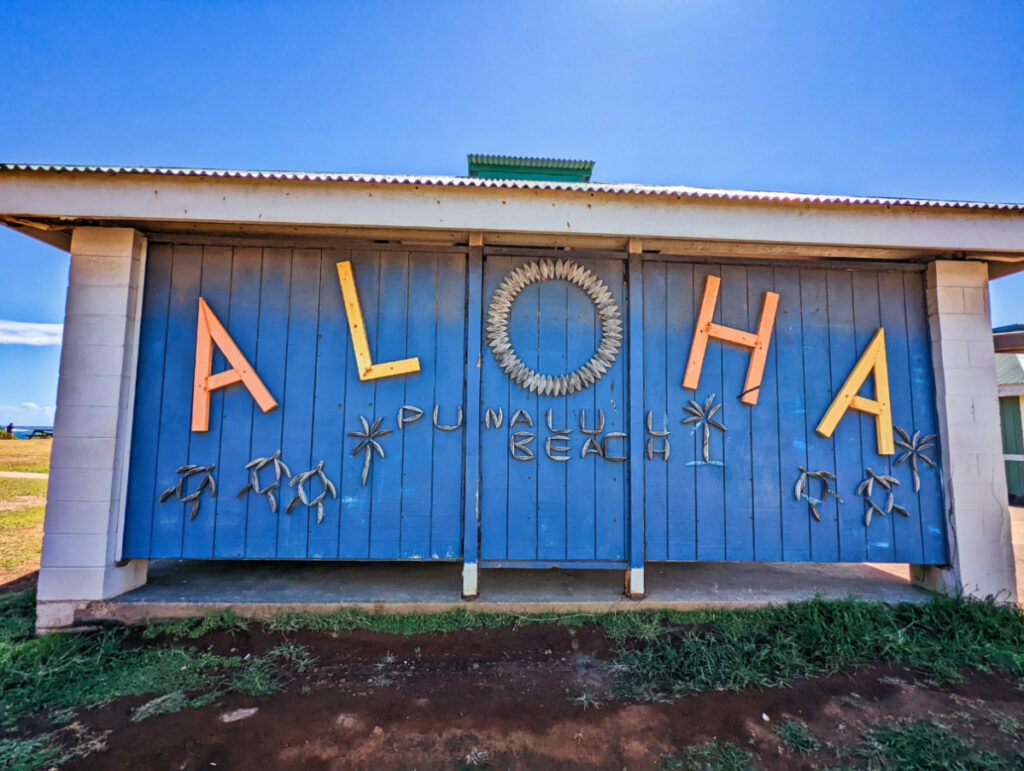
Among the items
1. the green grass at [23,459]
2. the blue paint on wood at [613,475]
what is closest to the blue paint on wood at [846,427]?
the blue paint on wood at [613,475]

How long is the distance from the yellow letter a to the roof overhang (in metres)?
0.77

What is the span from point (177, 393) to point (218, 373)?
0.31 metres

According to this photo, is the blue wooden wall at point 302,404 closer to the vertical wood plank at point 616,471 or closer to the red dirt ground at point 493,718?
the red dirt ground at point 493,718

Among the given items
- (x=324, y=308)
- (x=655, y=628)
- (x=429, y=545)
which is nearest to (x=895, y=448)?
(x=655, y=628)

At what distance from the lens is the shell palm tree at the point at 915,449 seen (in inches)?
131

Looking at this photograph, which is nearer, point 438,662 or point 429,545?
point 438,662

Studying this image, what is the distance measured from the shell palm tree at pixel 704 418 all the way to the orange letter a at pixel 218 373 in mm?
2886

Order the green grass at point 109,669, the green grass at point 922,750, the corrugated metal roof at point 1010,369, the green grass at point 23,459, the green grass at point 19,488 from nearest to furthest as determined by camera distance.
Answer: the green grass at point 922,750 → the green grass at point 109,669 → the green grass at point 19,488 → the corrugated metal roof at point 1010,369 → the green grass at point 23,459

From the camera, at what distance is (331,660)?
2.62 metres

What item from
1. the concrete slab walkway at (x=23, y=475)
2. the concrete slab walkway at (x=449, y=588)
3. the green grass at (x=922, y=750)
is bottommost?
the green grass at (x=922, y=750)

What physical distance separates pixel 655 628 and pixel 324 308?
3.03m

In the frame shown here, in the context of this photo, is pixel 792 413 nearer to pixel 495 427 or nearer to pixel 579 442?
pixel 579 442

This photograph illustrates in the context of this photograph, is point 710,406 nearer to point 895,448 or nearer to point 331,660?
point 895,448

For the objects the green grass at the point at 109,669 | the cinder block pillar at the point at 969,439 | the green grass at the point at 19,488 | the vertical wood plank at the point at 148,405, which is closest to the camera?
the green grass at the point at 109,669
